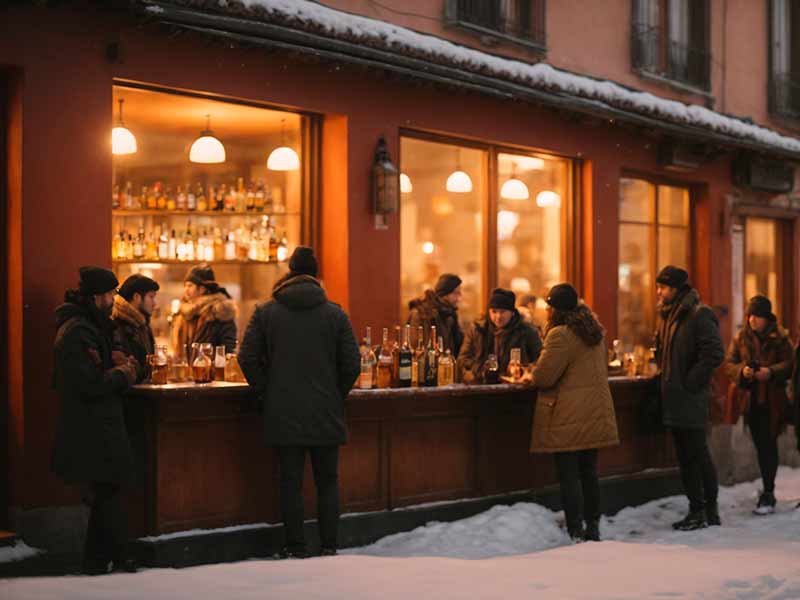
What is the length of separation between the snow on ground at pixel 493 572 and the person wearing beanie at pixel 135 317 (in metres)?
1.86

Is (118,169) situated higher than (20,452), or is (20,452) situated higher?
(118,169)

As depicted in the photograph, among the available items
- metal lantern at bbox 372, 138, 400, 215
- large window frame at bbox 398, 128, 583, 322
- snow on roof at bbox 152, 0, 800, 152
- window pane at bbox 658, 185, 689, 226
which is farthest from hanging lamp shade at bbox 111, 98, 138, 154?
window pane at bbox 658, 185, 689, 226

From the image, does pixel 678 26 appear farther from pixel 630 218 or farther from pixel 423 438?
pixel 423 438

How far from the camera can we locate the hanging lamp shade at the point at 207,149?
39.4 feet

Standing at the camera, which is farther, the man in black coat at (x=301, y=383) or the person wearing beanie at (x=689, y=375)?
the person wearing beanie at (x=689, y=375)

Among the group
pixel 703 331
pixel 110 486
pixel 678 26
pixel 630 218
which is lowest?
pixel 110 486

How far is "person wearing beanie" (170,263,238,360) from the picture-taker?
11836mm

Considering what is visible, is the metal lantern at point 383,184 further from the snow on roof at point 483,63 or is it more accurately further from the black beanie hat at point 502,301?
the black beanie hat at point 502,301

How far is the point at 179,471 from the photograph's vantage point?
9.20 metres

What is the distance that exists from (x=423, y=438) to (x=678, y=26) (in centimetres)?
807

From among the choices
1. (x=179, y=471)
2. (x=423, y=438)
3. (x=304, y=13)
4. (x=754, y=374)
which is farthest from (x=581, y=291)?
(x=179, y=471)

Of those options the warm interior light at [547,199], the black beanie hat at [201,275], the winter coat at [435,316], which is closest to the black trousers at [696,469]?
the winter coat at [435,316]

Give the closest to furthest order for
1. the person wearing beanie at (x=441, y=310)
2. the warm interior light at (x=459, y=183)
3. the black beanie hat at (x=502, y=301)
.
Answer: the black beanie hat at (x=502, y=301) < the person wearing beanie at (x=441, y=310) < the warm interior light at (x=459, y=183)

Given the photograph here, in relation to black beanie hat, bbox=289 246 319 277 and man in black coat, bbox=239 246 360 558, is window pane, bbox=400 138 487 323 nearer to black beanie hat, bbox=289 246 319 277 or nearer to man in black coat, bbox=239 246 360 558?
black beanie hat, bbox=289 246 319 277
